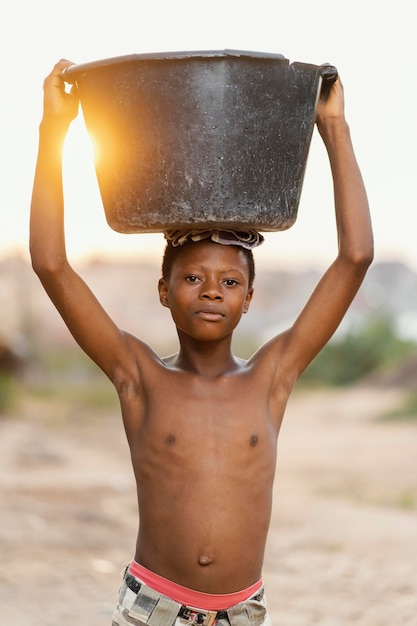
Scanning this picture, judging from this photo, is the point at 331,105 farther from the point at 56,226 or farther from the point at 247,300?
the point at 56,226

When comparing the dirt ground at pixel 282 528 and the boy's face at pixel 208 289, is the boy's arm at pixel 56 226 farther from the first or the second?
the dirt ground at pixel 282 528

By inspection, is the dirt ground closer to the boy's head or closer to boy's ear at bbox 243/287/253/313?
boy's ear at bbox 243/287/253/313

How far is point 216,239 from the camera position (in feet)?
8.83

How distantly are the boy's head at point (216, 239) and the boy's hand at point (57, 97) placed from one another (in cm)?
43

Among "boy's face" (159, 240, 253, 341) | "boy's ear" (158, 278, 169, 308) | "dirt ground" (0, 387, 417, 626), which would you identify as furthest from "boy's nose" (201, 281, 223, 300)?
"dirt ground" (0, 387, 417, 626)

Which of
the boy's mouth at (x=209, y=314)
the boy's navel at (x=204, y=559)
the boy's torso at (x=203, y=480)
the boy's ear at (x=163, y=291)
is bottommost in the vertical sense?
the boy's navel at (x=204, y=559)

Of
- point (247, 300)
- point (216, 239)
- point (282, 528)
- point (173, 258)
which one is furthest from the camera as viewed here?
Answer: point (282, 528)

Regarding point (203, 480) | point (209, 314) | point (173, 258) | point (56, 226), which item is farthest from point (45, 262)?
point (203, 480)

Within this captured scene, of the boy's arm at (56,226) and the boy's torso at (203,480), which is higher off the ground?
the boy's arm at (56,226)

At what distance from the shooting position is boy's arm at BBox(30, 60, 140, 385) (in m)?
2.71

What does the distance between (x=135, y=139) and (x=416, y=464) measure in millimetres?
8410

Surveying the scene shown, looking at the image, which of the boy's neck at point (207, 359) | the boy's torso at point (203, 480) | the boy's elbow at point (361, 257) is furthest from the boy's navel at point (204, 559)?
the boy's elbow at point (361, 257)

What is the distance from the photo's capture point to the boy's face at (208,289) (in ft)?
8.87

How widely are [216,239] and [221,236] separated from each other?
0.8 inches
